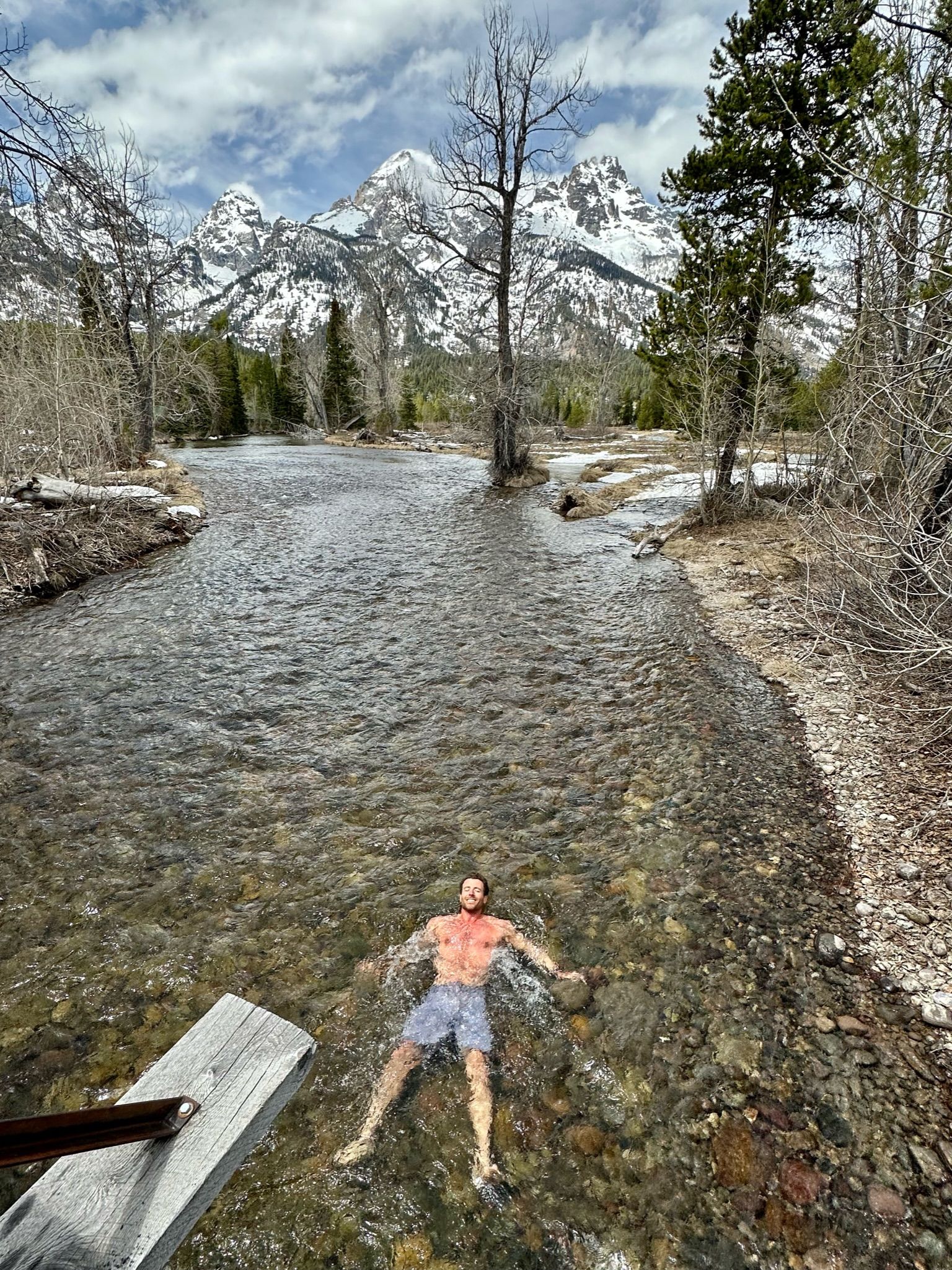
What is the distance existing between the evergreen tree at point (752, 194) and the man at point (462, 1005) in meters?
14.2

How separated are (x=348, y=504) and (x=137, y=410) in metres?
11.7

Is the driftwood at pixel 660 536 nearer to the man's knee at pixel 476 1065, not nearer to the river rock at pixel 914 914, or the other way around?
the river rock at pixel 914 914

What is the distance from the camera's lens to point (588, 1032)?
3.46 metres

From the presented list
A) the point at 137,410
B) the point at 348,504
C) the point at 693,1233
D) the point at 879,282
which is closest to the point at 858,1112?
the point at 693,1233

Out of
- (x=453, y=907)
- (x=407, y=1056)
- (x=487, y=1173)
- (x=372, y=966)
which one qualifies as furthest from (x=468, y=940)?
(x=487, y=1173)

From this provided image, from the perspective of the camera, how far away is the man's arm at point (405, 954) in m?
3.86

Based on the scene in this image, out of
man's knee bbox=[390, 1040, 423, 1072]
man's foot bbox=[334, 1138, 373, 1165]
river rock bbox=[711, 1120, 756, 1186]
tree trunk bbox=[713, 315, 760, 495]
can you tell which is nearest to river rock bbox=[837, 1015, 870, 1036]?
river rock bbox=[711, 1120, 756, 1186]

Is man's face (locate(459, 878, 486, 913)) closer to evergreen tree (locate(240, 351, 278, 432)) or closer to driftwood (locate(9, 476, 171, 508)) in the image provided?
driftwood (locate(9, 476, 171, 508))

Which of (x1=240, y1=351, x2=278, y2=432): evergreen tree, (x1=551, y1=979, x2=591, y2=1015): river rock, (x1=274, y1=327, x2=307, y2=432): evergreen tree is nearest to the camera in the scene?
(x1=551, y1=979, x2=591, y2=1015): river rock

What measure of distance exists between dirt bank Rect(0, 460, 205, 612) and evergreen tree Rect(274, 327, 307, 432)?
180 feet

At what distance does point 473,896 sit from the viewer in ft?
13.1

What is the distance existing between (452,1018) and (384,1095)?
583 millimetres

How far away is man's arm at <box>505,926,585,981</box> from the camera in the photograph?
3838 mm

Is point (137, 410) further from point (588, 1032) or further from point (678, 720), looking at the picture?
point (588, 1032)
